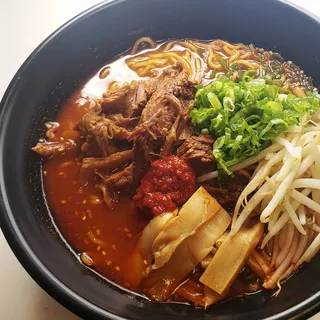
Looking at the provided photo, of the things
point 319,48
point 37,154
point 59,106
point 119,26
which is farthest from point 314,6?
point 37,154

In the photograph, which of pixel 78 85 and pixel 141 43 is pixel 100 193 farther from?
pixel 141 43

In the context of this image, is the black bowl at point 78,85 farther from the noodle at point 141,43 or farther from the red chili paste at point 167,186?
the red chili paste at point 167,186

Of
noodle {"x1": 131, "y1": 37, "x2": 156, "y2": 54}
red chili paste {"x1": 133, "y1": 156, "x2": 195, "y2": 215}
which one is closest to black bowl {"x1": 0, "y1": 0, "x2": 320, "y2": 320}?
noodle {"x1": 131, "y1": 37, "x2": 156, "y2": 54}

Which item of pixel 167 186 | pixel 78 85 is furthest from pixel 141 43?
pixel 167 186

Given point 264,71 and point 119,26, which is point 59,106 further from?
point 264,71

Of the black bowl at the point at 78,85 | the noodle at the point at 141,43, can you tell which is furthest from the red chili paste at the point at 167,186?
the noodle at the point at 141,43

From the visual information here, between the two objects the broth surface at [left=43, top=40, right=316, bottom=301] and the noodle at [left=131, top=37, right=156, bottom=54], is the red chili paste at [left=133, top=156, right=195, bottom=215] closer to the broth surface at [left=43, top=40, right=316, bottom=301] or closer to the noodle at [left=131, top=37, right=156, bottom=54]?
the broth surface at [left=43, top=40, right=316, bottom=301]
